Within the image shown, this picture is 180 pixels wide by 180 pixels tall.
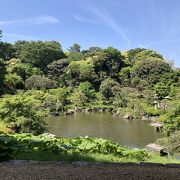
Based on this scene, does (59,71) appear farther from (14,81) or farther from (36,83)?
(14,81)

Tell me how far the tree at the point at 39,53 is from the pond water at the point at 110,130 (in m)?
18.5

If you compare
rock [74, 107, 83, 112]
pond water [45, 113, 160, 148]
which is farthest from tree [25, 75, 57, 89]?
pond water [45, 113, 160, 148]

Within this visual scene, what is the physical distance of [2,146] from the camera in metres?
5.75

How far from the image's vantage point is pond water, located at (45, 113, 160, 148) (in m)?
21.2

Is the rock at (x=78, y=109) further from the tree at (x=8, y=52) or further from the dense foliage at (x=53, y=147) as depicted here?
the dense foliage at (x=53, y=147)

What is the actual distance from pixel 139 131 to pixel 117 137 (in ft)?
11.4

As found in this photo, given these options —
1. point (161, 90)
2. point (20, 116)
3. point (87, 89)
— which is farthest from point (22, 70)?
point (20, 116)

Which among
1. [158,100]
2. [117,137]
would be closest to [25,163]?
[117,137]

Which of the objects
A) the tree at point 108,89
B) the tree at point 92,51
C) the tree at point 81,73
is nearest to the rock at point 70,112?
the tree at point 108,89

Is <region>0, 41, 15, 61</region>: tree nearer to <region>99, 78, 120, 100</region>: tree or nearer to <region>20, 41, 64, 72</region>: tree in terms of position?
<region>20, 41, 64, 72</region>: tree

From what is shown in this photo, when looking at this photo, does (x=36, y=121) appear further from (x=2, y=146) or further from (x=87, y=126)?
(x=87, y=126)

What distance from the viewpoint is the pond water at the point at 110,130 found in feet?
69.4

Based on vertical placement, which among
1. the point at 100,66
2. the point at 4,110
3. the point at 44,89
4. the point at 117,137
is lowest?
the point at 117,137

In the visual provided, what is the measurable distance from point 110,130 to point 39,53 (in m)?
26.1
